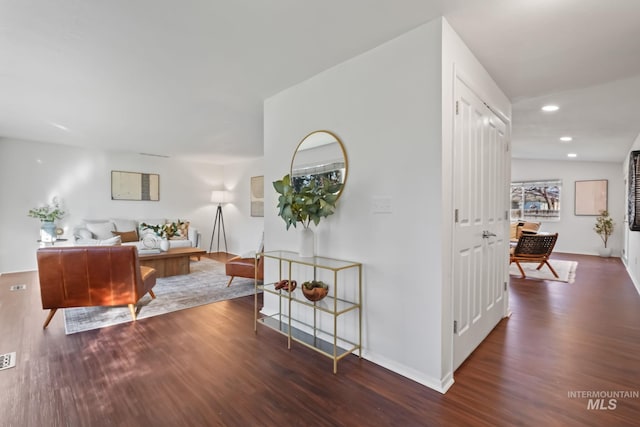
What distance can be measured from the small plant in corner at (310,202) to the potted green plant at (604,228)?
8.13 m

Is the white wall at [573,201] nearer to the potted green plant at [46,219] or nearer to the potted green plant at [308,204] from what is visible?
the potted green plant at [308,204]

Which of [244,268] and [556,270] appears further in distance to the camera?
[556,270]

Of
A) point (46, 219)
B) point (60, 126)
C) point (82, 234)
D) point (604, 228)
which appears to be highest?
point (60, 126)

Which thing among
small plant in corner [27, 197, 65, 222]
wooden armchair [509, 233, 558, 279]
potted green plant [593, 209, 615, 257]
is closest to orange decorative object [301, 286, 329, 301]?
wooden armchair [509, 233, 558, 279]

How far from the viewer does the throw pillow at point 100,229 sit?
5660 mm

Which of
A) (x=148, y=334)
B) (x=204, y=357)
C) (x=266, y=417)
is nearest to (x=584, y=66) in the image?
(x=266, y=417)

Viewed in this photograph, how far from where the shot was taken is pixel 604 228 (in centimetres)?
724

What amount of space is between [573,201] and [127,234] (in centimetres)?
1052

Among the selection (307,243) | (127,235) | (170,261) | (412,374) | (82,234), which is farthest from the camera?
(127,235)

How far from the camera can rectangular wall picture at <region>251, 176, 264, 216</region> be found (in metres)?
7.11

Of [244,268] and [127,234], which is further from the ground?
[127,234]

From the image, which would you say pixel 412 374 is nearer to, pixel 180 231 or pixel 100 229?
pixel 180 231

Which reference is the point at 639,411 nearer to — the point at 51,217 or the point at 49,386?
the point at 49,386

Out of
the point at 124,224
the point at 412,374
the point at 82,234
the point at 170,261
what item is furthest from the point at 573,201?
the point at 82,234
